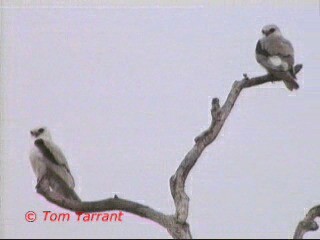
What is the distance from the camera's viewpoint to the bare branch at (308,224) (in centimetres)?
221

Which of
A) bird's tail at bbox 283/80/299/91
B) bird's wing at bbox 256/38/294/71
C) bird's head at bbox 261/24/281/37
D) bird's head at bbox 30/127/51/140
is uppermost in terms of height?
bird's head at bbox 261/24/281/37

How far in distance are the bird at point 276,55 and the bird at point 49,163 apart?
2.70 feet

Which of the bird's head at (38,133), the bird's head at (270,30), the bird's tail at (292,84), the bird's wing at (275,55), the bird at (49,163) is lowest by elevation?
the bird at (49,163)

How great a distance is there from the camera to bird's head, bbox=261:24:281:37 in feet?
7.44

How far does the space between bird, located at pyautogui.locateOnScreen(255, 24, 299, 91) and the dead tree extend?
0.13m

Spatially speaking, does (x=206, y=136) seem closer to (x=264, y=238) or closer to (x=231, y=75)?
(x=231, y=75)

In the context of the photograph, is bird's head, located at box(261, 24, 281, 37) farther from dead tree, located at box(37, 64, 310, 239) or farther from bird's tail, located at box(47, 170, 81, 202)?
bird's tail, located at box(47, 170, 81, 202)

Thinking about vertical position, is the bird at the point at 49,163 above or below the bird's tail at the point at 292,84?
below

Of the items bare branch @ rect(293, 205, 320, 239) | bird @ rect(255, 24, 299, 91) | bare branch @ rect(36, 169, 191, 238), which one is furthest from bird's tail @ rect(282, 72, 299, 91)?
bare branch @ rect(36, 169, 191, 238)

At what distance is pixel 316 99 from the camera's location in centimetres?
228

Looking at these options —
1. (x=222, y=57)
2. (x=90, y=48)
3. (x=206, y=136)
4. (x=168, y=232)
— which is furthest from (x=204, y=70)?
(x=168, y=232)

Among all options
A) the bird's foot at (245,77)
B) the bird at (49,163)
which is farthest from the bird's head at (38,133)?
the bird's foot at (245,77)

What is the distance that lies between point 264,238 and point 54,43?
1.06 meters

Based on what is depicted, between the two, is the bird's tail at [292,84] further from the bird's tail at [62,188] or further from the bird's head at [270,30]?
the bird's tail at [62,188]
